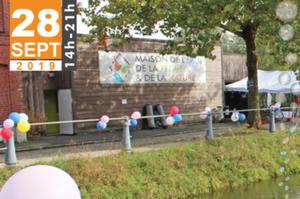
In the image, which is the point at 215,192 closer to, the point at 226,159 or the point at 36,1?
the point at 226,159

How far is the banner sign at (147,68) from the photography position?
24359 mm

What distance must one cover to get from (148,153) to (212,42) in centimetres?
681

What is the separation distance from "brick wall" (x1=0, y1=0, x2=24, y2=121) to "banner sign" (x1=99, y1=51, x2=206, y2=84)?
5365mm

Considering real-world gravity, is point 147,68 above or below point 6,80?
above

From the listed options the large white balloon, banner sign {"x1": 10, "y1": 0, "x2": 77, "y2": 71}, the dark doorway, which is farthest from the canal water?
the dark doorway

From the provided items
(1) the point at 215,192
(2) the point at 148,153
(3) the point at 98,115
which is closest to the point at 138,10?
(2) the point at 148,153

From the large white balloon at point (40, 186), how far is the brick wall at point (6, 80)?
15.3 meters

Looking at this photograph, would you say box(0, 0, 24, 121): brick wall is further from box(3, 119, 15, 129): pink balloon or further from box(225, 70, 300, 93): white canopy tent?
box(225, 70, 300, 93): white canopy tent

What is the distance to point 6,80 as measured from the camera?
63.0 feet

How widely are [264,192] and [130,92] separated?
43.8 feet

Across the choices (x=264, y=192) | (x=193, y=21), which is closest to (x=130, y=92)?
(x=193, y=21)

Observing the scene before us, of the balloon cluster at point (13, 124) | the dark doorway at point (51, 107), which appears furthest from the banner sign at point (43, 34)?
the dark doorway at point (51, 107)

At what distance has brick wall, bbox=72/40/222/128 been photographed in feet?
77.1

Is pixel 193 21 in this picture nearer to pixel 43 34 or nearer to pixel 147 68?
pixel 43 34
